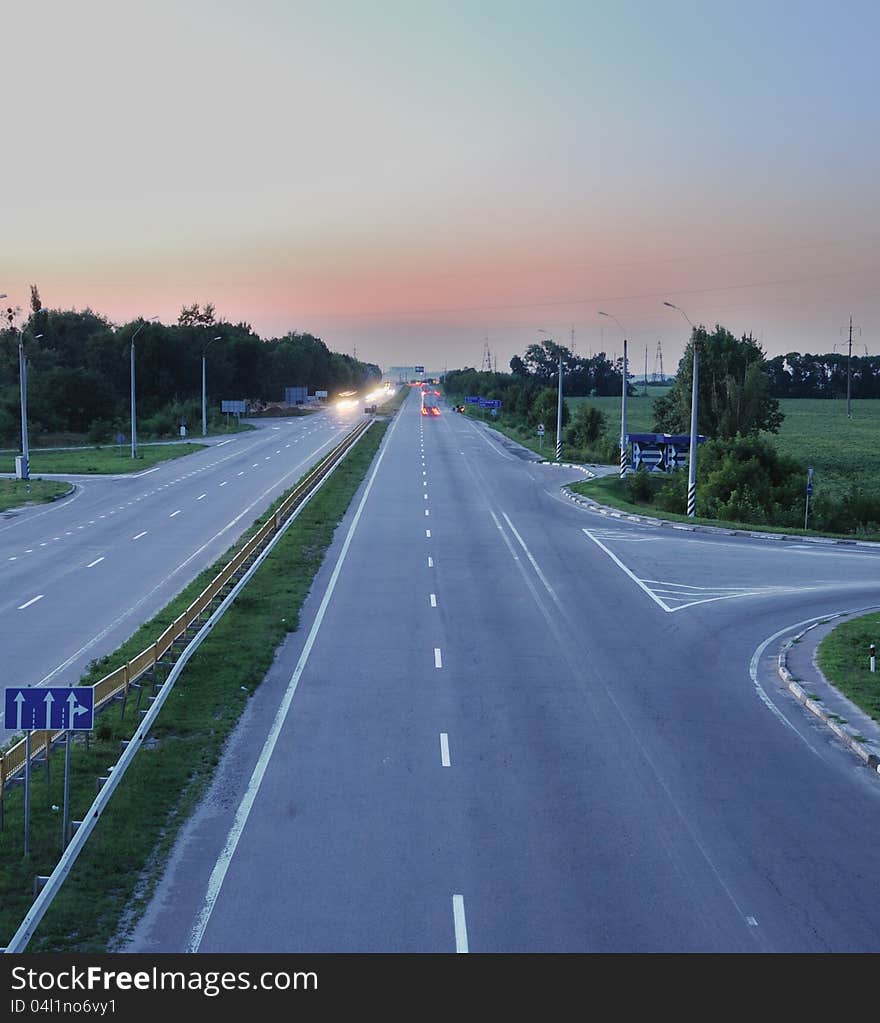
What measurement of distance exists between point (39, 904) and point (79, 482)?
53092mm

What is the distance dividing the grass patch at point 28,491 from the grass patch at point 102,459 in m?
7.01

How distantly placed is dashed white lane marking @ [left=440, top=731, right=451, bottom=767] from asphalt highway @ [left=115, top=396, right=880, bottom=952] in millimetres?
80

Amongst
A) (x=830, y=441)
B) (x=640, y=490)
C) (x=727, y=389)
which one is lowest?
(x=640, y=490)

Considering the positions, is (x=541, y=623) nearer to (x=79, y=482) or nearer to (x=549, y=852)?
(x=549, y=852)

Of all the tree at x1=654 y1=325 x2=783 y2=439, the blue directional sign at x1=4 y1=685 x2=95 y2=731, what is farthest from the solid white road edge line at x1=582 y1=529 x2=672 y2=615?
the tree at x1=654 y1=325 x2=783 y2=439

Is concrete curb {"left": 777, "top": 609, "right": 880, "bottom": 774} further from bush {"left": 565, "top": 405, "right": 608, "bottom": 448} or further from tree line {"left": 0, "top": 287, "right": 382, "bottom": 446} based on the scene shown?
tree line {"left": 0, "top": 287, "right": 382, "bottom": 446}

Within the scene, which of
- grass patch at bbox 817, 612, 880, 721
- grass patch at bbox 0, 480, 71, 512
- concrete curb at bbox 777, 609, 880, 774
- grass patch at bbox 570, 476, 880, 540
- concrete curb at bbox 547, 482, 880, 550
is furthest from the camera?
grass patch at bbox 0, 480, 71, 512

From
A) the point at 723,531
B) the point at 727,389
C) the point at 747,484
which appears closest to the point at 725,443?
the point at 747,484

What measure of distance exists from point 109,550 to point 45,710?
25.3m

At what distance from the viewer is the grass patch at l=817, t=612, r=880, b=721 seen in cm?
2066

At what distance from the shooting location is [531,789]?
1582 centimetres

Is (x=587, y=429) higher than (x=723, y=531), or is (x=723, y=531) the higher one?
(x=587, y=429)

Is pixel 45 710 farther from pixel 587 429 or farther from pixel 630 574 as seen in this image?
pixel 587 429

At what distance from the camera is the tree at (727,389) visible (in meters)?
83.0
